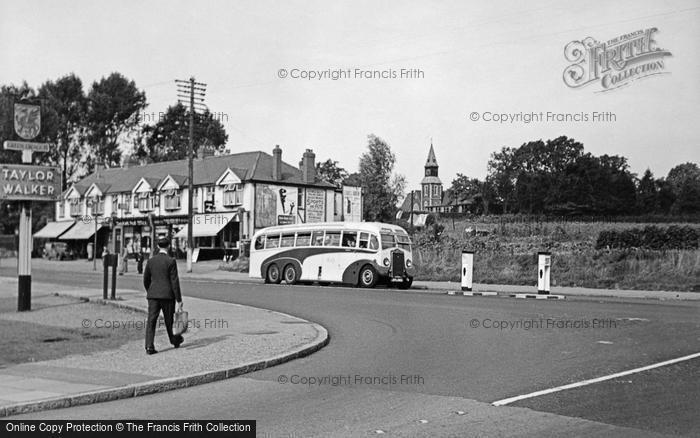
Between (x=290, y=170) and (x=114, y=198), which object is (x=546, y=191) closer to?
(x=290, y=170)

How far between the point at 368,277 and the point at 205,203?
34.2 metres

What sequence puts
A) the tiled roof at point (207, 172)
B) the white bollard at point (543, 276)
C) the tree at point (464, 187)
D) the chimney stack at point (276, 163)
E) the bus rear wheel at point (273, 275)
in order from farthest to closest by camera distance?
the tree at point (464, 187) → the tiled roof at point (207, 172) → the chimney stack at point (276, 163) → the bus rear wheel at point (273, 275) → the white bollard at point (543, 276)

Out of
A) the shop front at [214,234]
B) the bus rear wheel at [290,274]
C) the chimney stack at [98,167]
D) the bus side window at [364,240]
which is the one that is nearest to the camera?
the bus side window at [364,240]

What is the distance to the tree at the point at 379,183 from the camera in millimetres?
86688

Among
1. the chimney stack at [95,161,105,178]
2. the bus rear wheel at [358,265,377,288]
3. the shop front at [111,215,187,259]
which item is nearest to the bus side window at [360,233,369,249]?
the bus rear wheel at [358,265,377,288]

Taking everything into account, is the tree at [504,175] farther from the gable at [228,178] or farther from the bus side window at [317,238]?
the bus side window at [317,238]

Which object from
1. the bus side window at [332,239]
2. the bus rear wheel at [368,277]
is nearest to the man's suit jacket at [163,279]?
the bus rear wheel at [368,277]

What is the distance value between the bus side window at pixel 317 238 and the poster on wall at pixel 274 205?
26.7 m

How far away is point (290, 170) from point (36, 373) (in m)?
55.0

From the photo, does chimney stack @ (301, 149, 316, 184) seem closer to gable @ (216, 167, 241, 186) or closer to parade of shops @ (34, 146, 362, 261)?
parade of shops @ (34, 146, 362, 261)

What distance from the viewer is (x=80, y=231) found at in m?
71.6

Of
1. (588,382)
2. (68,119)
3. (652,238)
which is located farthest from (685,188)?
(588,382)

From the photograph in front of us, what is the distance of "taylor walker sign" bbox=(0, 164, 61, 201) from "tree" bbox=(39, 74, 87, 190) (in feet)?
232

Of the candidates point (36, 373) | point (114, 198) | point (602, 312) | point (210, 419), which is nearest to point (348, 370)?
point (210, 419)
